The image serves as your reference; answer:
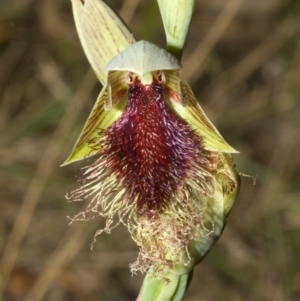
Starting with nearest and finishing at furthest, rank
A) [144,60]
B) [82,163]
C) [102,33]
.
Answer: [144,60]
[102,33]
[82,163]

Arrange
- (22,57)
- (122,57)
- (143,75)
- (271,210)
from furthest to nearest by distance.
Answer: (22,57), (271,210), (143,75), (122,57)

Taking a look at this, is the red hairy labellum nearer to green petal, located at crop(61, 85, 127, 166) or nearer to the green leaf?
green petal, located at crop(61, 85, 127, 166)

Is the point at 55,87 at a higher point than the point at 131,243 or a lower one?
higher

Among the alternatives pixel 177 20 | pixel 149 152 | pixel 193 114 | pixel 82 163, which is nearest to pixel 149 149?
pixel 149 152

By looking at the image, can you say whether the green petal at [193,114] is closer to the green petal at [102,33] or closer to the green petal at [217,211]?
the green petal at [217,211]

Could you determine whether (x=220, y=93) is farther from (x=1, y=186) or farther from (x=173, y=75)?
(x=173, y=75)

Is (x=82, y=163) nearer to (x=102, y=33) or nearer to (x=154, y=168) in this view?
(x=102, y=33)

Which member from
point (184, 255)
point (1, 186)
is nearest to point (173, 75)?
point (184, 255)
